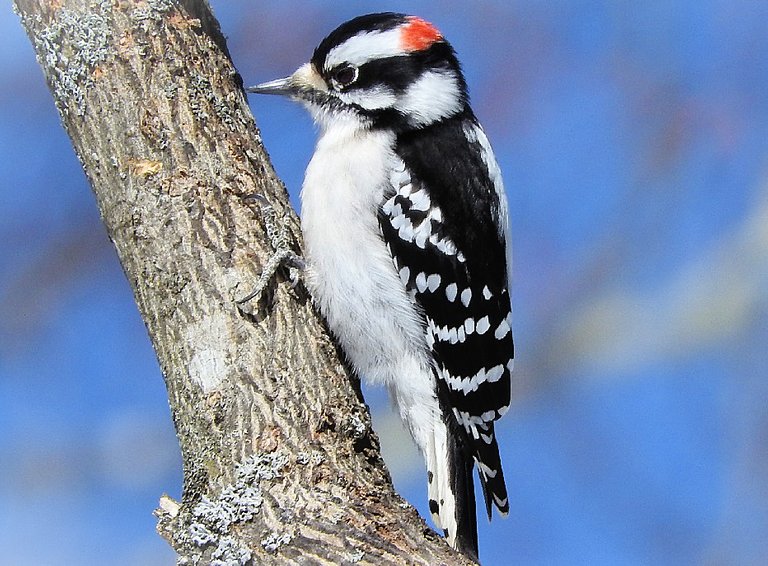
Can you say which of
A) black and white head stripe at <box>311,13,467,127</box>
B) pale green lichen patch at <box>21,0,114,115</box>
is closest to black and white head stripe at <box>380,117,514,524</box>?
black and white head stripe at <box>311,13,467,127</box>

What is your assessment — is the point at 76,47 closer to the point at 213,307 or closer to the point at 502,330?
the point at 213,307

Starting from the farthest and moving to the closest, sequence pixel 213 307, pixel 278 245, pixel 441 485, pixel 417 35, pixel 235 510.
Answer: pixel 417 35 < pixel 441 485 < pixel 278 245 < pixel 213 307 < pixel 235 510

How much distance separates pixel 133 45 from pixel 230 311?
0.87 m

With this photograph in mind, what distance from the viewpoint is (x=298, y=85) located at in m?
3.12

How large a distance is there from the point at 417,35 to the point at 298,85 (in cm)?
47

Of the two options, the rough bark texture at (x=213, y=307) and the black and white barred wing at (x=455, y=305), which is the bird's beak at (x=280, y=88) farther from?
the black and white barred wing at (x=455, y=305)

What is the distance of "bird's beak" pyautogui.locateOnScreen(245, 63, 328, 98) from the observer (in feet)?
10.2

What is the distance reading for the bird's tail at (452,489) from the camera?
2686 millimetres

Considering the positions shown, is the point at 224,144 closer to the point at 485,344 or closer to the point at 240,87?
the point at 240,87

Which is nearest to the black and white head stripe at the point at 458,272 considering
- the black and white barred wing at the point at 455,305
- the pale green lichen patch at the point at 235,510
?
the black and white barred wing at the point at 455,305

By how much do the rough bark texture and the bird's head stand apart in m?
0.38

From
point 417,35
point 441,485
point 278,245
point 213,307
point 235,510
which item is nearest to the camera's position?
point 235,510

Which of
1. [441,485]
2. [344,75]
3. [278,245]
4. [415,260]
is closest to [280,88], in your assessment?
[344,75]

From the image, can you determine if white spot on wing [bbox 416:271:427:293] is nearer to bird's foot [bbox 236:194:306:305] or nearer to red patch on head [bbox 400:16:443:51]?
bird's foot [bbox 236:194:306:305]
